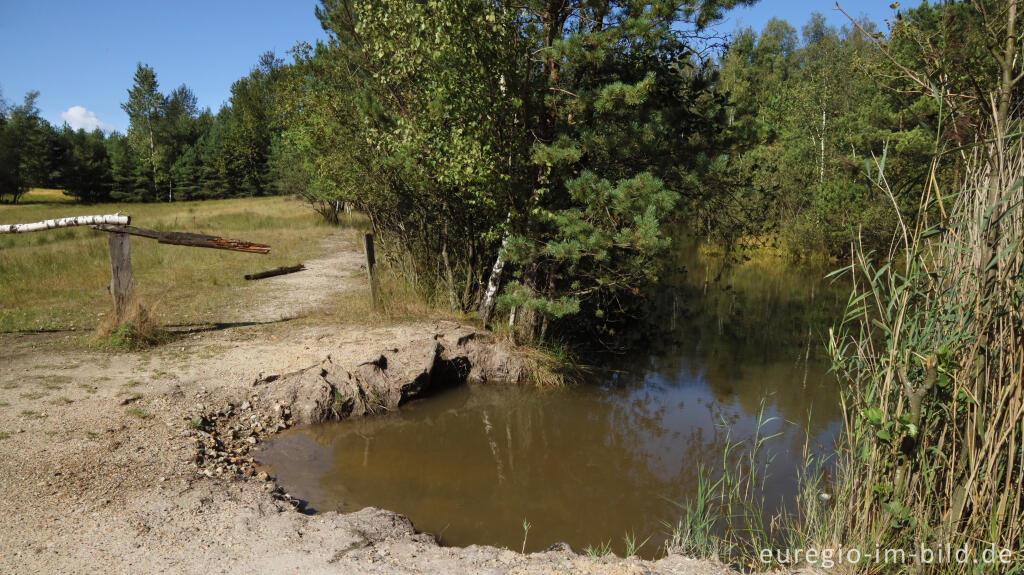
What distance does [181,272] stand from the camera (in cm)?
1547

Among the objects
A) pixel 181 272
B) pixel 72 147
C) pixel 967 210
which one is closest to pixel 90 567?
pixel 967 210

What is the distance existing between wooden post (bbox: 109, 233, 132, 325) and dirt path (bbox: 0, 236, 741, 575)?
0.80 metres

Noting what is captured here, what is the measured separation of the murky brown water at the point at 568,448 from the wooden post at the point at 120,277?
4058 millimetres

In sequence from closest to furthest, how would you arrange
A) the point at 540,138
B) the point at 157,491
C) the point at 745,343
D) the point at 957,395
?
the point at 957,395 < the point at 157,491 < the point at 540,138 < the point at 745,343

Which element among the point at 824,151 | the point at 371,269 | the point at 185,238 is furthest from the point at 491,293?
the point at 824,151

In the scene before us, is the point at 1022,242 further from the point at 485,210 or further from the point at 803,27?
the point at 803,27

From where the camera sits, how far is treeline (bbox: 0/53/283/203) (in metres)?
50.1

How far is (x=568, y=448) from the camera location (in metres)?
7.49

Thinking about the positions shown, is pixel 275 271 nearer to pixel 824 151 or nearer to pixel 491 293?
pixel 491 293

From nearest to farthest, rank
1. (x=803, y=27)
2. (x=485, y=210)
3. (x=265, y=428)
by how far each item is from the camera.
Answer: (x=265, y=428)
(x=485, y=210)
(x=803, y=27)

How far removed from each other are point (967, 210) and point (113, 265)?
1034 centimetres

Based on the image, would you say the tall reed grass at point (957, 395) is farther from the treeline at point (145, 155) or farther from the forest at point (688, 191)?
the treeline at point (145, 155)

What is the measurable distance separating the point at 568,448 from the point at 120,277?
712cm

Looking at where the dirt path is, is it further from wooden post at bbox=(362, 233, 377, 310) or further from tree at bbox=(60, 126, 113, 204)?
tree at bbox=(60, 126, 113, 204)
